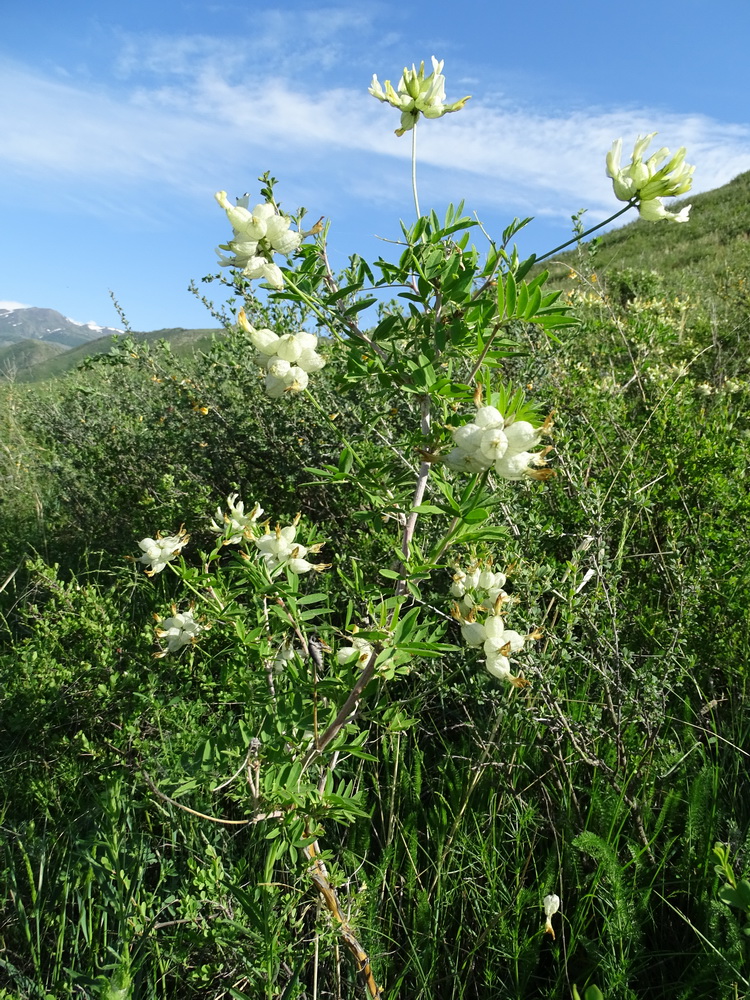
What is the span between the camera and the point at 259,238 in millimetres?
1334

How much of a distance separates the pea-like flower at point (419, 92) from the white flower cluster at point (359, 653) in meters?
1.25

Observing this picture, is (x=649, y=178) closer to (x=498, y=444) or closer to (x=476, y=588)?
(x=498, y=444)

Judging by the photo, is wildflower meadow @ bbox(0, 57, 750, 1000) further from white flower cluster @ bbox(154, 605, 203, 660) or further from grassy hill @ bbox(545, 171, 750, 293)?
grassy hill @ bbox(545, 171, 750, 293)

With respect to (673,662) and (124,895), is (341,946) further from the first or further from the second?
(673,662)

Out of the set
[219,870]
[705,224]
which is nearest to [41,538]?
[219,870]

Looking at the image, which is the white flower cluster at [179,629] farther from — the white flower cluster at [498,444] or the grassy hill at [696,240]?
the grassy hill at [696,240]

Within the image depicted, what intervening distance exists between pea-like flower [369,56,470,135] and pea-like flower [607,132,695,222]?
0.42 metres

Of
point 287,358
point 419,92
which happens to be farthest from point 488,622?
point 419,92

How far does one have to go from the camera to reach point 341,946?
5.46 feet

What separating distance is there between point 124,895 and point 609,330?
13.5ft

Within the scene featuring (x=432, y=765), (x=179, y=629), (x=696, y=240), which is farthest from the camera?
(x=696, y=240)

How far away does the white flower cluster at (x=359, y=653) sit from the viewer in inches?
56.2

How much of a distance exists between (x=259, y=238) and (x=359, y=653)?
0.94m

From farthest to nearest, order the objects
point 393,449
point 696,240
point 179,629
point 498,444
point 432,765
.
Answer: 1. point 696,240
2. point 432,765
3. point 179,629
4. point 393,449
5. point 498,444
